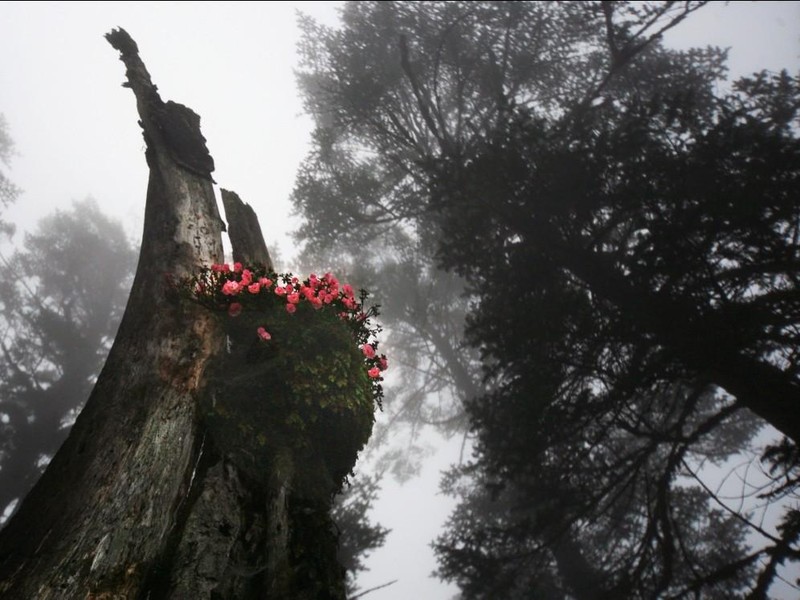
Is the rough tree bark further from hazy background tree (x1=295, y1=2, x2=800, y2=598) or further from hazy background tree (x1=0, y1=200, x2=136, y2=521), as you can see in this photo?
hazy background tree (x1=0, y1=200, x2=136, y2=521)

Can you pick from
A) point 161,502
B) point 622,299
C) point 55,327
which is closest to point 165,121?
point 161,502

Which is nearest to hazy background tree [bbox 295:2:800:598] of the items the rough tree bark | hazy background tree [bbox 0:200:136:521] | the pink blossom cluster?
the pink blossom cluster

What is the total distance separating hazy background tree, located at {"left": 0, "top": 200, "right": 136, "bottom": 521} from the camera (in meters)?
13.8

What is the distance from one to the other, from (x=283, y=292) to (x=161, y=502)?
2061 mm

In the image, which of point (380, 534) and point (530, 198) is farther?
point (380, 534)

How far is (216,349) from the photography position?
3.96 m

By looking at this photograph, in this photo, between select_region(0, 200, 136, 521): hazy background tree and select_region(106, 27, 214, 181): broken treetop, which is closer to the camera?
select_region(106, 27, 214, 181): broken treetop

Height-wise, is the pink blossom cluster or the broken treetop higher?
the broken treetop

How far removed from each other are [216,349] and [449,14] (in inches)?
485

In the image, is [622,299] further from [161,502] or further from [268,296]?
[161,502]

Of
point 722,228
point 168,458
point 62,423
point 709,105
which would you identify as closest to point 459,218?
point 722,228

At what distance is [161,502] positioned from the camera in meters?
2.86

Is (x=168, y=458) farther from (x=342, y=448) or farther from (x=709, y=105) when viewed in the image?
(x=709, y=105)

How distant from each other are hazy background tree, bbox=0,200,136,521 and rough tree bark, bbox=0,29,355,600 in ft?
45.6
